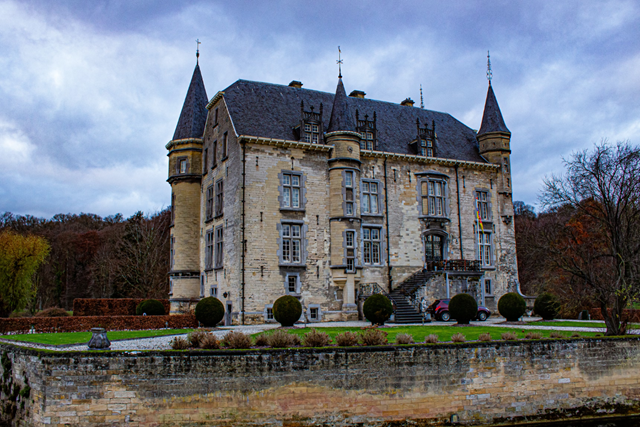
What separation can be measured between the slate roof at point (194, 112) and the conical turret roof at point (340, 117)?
31.9 feet

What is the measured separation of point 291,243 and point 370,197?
618 centimetres

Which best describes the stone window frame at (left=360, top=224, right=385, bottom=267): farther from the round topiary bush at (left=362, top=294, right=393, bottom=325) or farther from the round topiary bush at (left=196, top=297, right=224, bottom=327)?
the round topiary bush at (left=196, top=297, right=224, bottom=327)

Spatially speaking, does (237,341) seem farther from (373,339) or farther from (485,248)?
(485,248)

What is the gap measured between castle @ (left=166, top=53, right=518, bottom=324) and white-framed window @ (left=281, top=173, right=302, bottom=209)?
61 mm

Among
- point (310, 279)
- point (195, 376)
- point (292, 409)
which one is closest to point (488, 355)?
point (292, 409)

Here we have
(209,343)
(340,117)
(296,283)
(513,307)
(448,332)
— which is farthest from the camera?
(340,117)

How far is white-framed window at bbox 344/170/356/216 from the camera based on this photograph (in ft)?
103

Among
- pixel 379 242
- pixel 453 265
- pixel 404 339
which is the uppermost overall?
pixel 379 242

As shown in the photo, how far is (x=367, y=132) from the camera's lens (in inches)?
1347

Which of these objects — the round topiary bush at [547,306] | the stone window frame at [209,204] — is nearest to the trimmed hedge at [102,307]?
the stone window frame at [209,204]

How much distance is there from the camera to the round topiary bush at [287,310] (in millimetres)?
25797

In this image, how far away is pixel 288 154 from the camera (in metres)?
31.1

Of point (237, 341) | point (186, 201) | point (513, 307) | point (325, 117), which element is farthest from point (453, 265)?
point (237, 341)

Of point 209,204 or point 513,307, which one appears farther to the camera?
point 209,204
